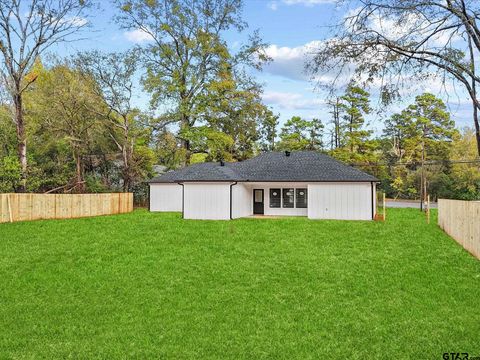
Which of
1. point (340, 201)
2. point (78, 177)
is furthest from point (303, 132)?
point (78, 177)

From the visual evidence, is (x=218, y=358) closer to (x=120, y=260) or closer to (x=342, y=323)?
(x=342, y=323)

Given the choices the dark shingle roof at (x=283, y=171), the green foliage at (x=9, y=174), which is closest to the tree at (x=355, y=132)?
the dark shingle roof at (x=283, y=171)

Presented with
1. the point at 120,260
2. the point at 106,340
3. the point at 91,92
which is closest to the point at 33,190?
the point at 91,92

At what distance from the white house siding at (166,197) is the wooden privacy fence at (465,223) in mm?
16358

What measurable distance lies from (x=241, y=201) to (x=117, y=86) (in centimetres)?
→ 1401

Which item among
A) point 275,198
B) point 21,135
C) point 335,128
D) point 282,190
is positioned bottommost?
point 275,198

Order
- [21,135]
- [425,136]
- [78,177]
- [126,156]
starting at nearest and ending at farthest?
1. [21,135]
2. [78,177]
3. [126,156]
4. [425,136]

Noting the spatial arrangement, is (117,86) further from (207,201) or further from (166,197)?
(207,201)

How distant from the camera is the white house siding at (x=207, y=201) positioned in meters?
22.6

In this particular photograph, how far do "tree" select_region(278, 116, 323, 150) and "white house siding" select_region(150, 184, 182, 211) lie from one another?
17.3 m

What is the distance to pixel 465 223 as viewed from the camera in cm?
1280

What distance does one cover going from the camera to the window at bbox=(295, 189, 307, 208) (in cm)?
2430

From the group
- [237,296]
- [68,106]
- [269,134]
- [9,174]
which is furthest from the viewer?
[269,134]

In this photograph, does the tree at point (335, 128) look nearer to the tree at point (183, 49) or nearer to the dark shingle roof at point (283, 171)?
the tree at point (183, 49)
